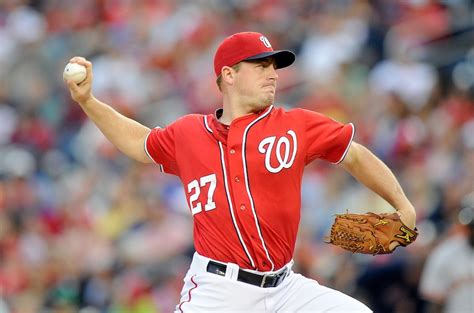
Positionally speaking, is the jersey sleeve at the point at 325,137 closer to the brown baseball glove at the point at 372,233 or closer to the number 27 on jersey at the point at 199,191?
the brown baseball glove at the point at 372,233

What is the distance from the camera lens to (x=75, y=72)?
5.39m

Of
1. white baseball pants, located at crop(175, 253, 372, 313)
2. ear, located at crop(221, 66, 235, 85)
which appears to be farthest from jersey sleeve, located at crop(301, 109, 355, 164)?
white baseball pants, located at crop(175, 253, 372, 313)

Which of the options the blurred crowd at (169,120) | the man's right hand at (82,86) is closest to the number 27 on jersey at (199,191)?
the man's right hand at (82,86)

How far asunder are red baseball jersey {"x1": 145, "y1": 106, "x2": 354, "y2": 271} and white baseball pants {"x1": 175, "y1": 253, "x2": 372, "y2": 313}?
0.10m

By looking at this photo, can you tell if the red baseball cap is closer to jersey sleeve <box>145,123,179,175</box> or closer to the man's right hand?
jersey sleeve <box>145,123,179,175</box>

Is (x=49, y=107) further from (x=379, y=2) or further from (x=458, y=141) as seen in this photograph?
(x=458, y=141)

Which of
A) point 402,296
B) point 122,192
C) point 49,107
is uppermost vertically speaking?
point 49,107

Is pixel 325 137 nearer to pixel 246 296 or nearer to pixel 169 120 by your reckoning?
pixel 246 296

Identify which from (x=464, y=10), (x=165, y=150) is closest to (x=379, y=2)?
(x=464, y=10)

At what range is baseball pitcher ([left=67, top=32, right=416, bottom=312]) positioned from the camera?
4988 millimetres

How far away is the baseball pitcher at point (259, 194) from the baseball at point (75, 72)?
62 centimetres

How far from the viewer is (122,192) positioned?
10539mm

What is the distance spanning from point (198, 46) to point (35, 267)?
3.06 meters

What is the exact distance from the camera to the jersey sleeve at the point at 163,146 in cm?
530
